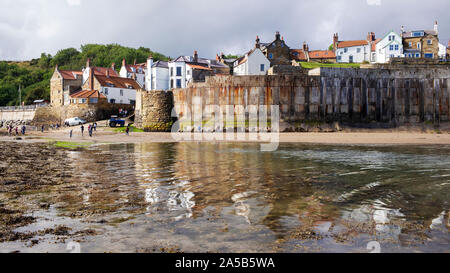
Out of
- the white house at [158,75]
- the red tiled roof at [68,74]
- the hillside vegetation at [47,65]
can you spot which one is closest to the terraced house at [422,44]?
the white house at [158,75]

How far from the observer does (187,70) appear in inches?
2763

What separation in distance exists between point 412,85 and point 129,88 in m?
53.9

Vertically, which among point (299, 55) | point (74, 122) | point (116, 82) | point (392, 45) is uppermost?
point (392, 45)

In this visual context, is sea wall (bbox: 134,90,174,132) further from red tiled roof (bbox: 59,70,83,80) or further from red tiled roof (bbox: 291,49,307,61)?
red tiled roof (bbox: 59,70,83,80)

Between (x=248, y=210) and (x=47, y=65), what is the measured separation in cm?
18357

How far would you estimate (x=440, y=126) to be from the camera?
3753 cm

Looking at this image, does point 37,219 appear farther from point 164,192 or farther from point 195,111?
point 195,111

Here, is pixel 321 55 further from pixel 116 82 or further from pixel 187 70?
pixel 116 82

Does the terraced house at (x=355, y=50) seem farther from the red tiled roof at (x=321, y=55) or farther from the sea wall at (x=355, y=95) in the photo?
the sea wall at (x=355, y=95)

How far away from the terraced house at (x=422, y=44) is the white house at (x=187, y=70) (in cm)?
4176

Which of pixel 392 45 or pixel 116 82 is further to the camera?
pixel 392 45

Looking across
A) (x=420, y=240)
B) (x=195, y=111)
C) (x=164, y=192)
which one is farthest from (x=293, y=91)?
(x=420, y=240)

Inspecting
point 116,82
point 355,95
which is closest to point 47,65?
point 116,82
